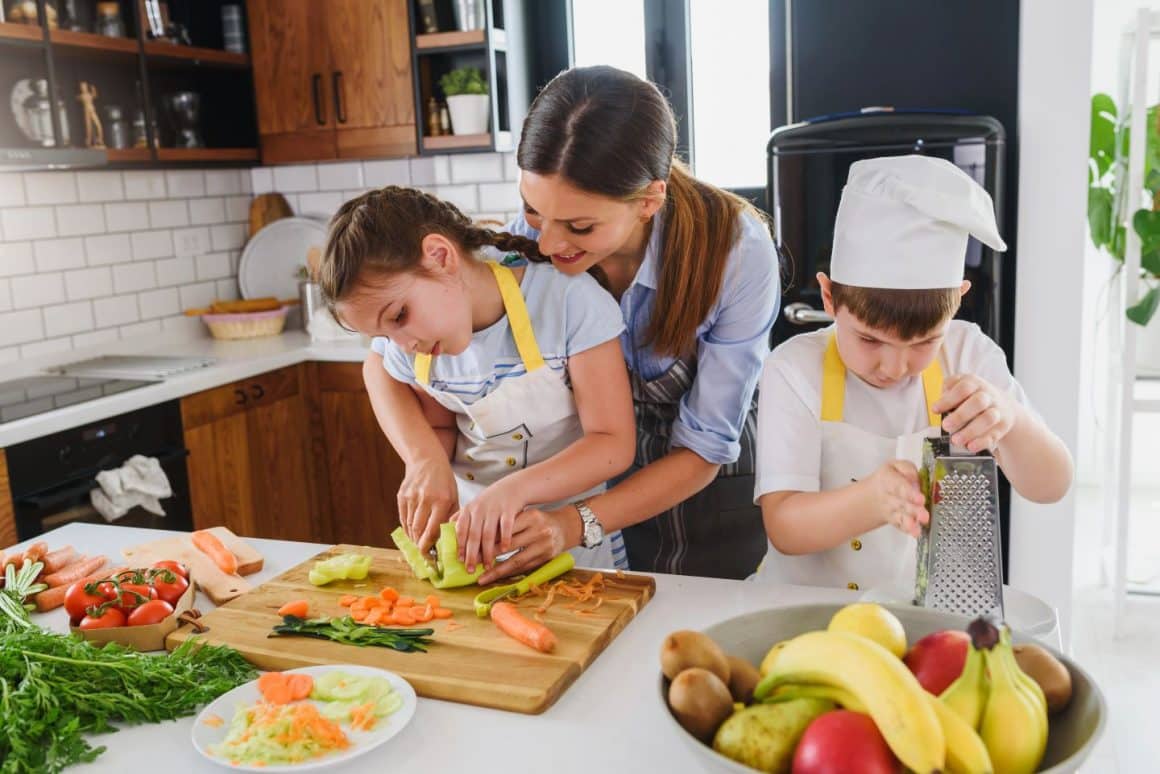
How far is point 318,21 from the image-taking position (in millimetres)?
3867

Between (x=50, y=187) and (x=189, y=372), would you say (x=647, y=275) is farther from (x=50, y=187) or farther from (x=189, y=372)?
(x=50, y=187)

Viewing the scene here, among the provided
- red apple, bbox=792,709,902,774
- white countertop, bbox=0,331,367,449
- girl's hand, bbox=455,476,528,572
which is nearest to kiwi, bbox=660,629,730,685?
red apple, bbox=792,709,902,774

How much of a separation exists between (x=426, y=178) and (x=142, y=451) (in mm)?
1640

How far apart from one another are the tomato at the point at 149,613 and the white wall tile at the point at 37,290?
90.8 inches

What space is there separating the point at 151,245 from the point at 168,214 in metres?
0.16

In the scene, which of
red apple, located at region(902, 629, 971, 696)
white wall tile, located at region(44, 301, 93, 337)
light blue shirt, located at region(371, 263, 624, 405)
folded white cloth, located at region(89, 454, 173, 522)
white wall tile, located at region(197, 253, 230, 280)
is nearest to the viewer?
red apple, located at region(902, 629, 971, 696)

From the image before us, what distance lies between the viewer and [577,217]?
159 cm

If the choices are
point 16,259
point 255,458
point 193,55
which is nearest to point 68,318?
point 16,259

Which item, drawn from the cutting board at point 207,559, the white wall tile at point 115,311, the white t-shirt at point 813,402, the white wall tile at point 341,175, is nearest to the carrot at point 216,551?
the cutting board at point 207,559

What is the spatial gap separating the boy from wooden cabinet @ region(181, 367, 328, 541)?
2.12 meters

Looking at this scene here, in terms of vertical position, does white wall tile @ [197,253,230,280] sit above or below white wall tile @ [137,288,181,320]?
above

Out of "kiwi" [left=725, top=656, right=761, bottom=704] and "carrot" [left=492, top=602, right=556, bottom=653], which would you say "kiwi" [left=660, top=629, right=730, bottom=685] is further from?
"carrot" [left=492, top=602, right=556, bottom=653]

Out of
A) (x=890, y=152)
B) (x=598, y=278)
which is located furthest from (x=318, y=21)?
(x=598, y=278)

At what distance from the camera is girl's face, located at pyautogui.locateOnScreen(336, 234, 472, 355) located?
5.14 feet
